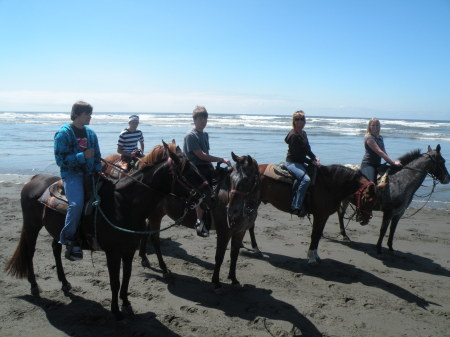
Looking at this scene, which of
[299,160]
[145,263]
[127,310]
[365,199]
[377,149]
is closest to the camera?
[127,310]

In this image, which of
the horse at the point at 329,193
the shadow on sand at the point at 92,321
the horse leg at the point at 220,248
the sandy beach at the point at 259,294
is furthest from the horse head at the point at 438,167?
the shadow on sand at the point at 92,321

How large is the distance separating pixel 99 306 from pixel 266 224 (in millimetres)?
4768

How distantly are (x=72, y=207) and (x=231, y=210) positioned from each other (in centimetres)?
182

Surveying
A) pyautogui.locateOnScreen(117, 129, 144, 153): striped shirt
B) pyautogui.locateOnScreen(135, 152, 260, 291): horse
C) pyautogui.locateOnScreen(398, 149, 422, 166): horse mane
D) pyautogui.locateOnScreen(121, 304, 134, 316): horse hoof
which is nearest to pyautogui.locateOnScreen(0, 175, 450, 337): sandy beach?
pyautogui.locateOnScreen(121, 304, 134, 316): horse hoof

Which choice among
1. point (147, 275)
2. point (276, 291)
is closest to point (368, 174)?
point (276, 291)

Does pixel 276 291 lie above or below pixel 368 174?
below

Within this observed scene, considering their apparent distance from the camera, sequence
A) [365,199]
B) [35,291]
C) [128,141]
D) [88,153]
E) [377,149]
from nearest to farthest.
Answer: [88,153], [35,291], [365,199], [377,149], [128,141]

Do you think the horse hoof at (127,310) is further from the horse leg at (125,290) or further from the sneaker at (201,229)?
the sneaker at (201,229)

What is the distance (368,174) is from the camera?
6.88 meters

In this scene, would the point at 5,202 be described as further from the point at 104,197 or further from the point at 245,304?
the point at 245,304

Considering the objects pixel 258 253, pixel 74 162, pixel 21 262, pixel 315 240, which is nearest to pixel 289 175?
pixel 315 240

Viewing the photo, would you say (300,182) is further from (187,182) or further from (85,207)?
(85,207)

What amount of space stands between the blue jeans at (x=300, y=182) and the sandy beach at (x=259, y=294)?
1072 millimetres

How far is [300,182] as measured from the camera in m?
5.95
